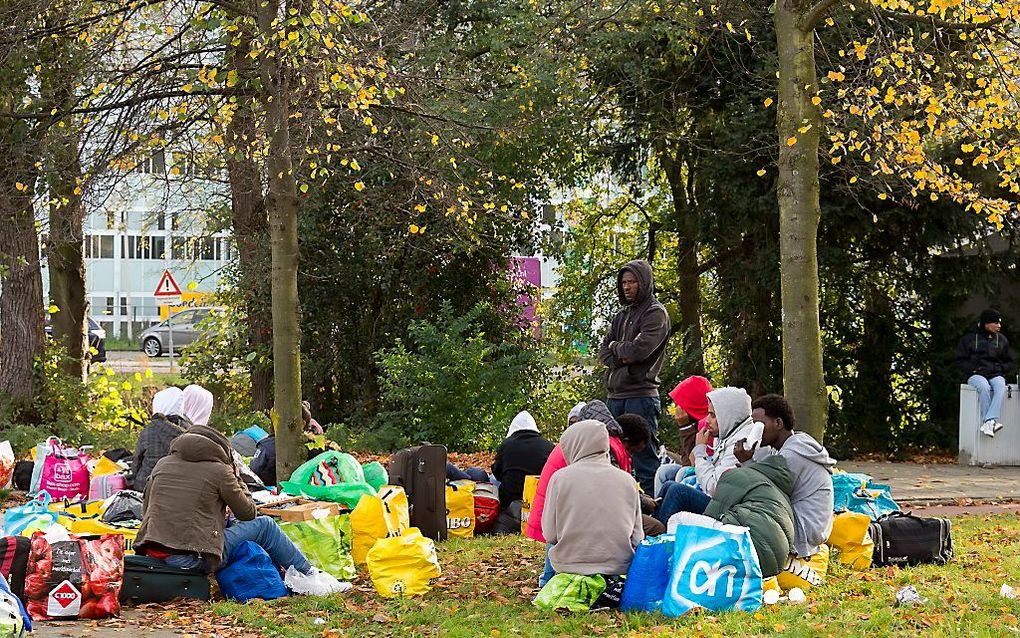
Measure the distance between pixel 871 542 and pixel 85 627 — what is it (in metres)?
5.21

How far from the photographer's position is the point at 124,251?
54.9 m

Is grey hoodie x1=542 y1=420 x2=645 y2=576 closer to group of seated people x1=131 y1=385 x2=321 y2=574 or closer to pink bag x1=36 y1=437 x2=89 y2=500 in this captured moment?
group of seated people x1=131 y1=385 x2=321 y2=574

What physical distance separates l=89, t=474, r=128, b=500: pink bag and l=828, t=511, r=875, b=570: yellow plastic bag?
19.0 ft

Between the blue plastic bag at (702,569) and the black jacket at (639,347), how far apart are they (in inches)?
138

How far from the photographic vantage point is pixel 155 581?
7.89m

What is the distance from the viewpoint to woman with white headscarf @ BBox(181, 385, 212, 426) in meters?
9.91

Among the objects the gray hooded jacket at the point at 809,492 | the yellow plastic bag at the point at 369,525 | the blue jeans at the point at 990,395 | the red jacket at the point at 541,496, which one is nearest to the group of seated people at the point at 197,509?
the yellow plastic bag at the point at 369,525

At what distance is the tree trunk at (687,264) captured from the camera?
1798cm

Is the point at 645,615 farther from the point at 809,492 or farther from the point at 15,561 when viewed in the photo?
the point at 15,561

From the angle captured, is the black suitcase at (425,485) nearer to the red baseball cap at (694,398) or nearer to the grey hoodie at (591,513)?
the red baseball cap at (694,398)

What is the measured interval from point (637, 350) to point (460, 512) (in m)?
1.99

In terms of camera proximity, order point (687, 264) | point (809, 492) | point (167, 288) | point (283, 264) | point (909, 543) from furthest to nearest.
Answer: point (167, 288), point (687, 264), point (283, 264), point (909, 543), point (809, 492)

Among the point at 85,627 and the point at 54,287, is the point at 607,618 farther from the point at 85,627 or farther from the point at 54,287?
the point at 54,287

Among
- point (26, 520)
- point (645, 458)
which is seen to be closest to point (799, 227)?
point (645, 458)
